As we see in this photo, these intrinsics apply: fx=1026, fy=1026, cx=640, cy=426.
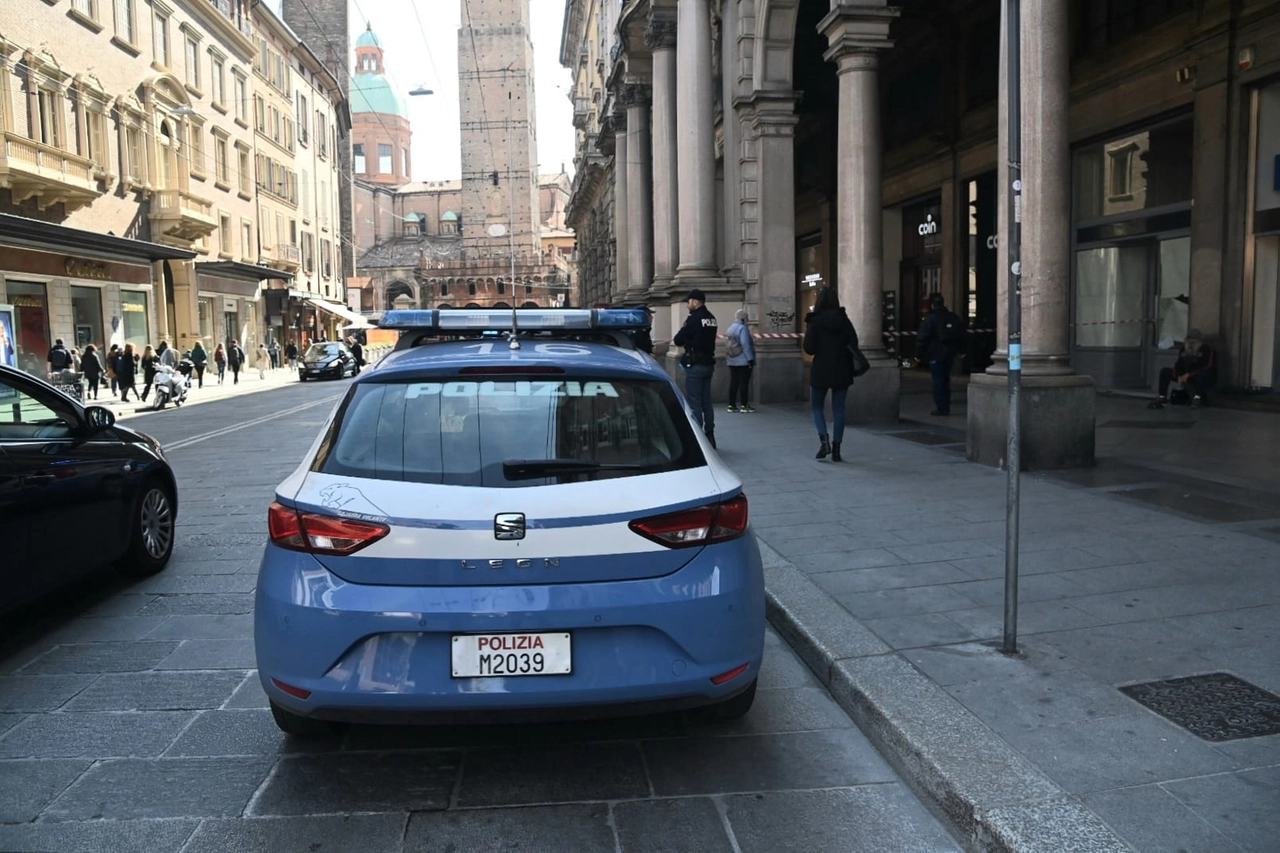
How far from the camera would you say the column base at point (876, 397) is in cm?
1386

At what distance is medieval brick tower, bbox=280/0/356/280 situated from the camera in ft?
245

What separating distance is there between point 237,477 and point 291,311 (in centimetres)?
4803

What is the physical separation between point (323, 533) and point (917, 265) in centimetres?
2335

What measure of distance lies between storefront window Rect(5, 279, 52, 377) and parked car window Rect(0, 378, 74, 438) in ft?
83.9

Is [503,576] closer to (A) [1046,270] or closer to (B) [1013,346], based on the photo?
→ (B) [1013,346]

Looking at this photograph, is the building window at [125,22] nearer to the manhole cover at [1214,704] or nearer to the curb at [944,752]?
the curb at [944,752]

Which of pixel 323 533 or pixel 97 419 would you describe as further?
pixel 97 419

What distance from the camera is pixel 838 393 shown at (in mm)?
10695

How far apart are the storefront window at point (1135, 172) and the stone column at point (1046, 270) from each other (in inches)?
300

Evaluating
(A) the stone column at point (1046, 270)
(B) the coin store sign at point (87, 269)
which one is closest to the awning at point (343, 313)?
(B) the coin store sign at point (87, 269)

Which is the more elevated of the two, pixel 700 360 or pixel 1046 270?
pixel 1046 270

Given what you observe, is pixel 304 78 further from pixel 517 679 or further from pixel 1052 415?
pixel 517 679

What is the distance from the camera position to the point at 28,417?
601 centimetres

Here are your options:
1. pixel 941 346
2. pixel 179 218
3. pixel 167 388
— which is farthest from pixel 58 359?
pixel 941 346
